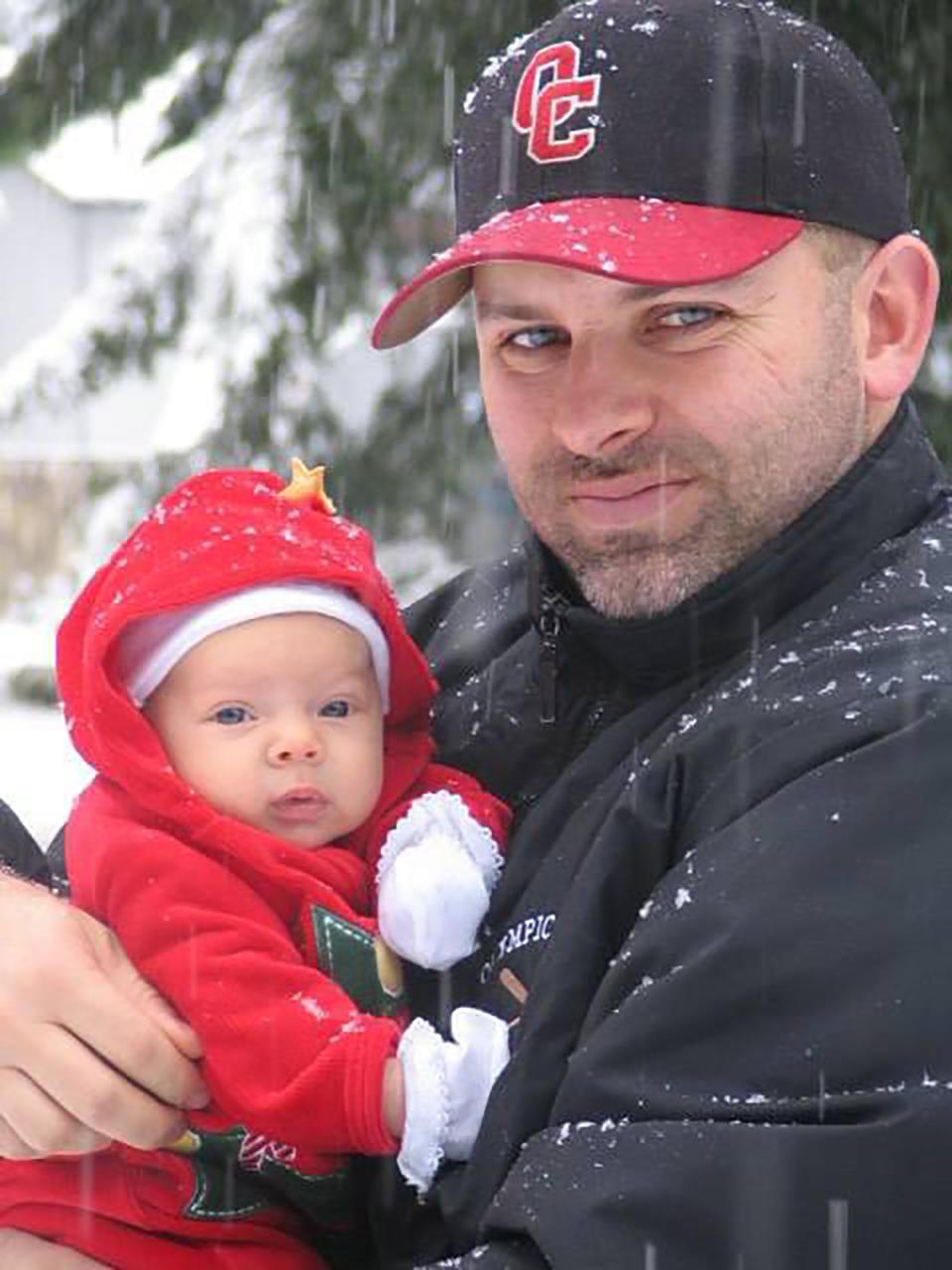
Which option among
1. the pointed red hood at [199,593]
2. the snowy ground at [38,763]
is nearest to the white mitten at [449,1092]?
the pointed red hood at [199,593]

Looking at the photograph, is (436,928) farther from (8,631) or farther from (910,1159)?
(8,631)

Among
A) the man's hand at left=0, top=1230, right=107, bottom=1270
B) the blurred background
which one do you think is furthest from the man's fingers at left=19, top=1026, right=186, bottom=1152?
the blurred background

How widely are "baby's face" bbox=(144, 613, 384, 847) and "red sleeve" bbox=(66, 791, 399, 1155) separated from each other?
13 centimetres

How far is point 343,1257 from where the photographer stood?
8.03 ft

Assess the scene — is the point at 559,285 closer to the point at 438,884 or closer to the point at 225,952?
the point at 438,884

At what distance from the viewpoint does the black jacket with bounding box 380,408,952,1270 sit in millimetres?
1565

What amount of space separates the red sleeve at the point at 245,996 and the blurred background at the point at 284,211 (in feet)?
7.07

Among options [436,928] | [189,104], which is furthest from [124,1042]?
[189,104]

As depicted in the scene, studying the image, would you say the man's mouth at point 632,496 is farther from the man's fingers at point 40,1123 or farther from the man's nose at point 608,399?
the man's fingers at point 40,1123

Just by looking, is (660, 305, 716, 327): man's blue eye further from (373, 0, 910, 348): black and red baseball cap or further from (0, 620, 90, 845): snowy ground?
(0, 620, 90, 845): snowy ground

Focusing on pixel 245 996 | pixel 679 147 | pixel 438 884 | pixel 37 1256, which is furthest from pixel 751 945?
pixel 37 1256

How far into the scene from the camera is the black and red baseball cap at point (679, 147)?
213cm

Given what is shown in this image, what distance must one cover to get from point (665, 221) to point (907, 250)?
36cm

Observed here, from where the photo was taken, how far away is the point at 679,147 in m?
2.16
